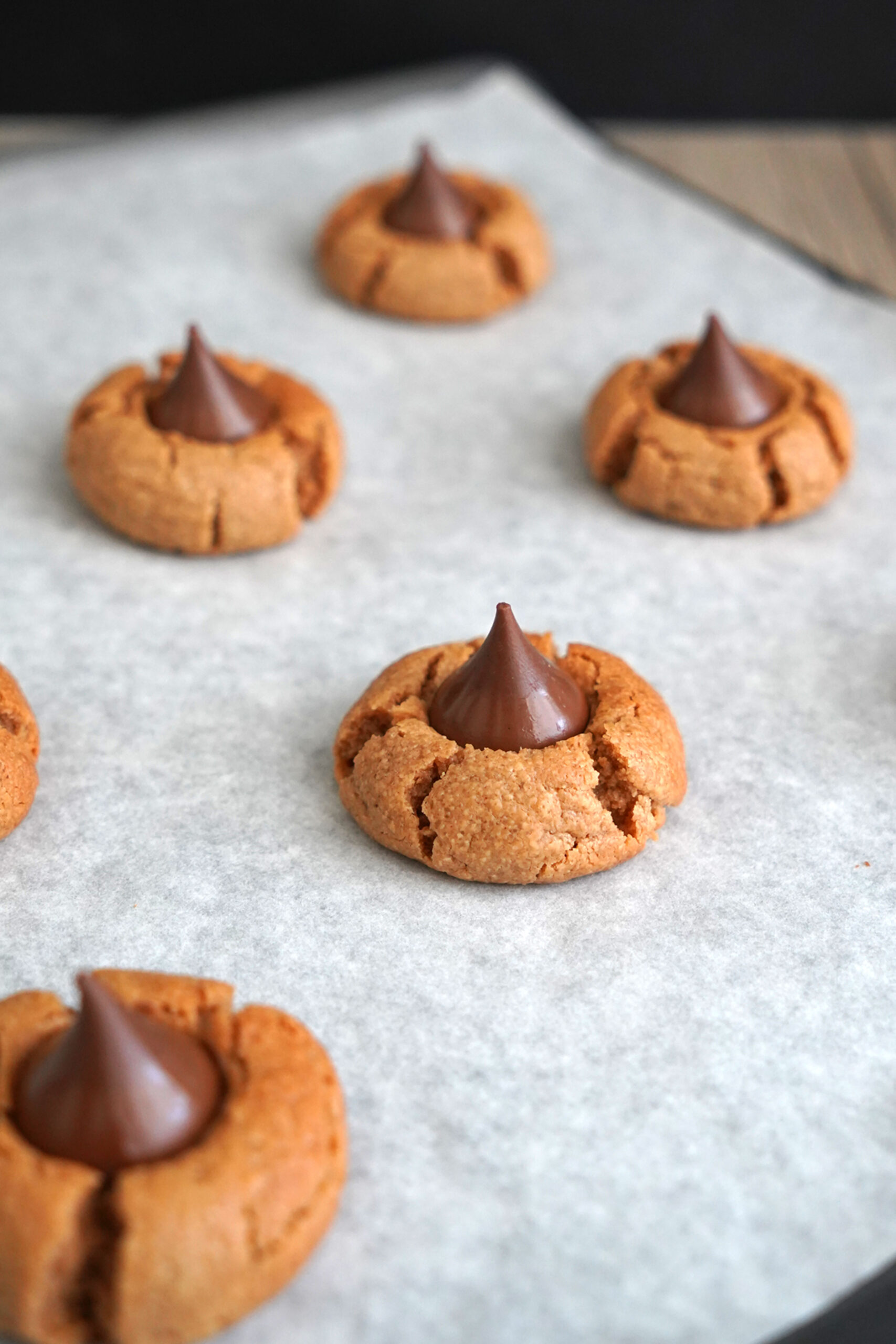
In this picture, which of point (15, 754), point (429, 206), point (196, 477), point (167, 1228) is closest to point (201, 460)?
point (196, 477)

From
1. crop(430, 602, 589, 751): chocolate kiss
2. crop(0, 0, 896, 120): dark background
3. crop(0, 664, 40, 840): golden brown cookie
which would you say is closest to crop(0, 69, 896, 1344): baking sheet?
crop(0, 664, 40, 840): golden brown cookie

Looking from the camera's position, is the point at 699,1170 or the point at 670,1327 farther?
the point at 699,1170

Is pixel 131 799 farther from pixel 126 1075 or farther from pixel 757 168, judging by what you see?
pixel 757 168

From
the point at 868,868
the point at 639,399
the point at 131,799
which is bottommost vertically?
the point at 131,799

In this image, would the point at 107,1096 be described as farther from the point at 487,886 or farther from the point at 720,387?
the point at 720,387

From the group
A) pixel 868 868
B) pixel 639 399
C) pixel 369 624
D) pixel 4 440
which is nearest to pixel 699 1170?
pixel 868 868
